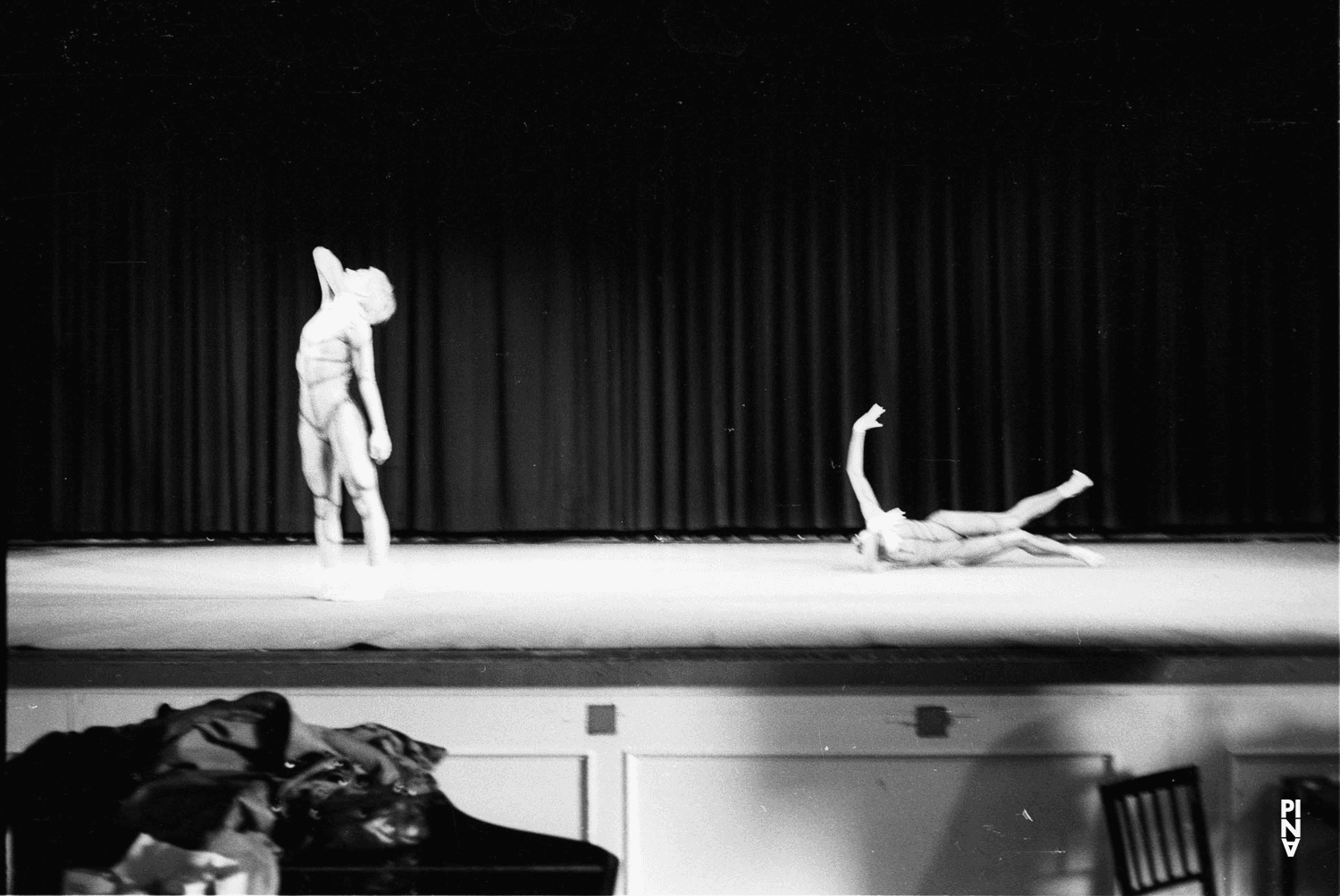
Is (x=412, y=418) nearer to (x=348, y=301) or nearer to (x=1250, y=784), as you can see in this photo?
(x=348, y=301)

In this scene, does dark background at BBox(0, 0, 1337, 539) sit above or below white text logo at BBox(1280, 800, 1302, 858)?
above

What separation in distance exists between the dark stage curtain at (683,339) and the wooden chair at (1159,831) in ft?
7.62

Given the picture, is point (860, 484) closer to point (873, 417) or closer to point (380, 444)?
point (873, 417)

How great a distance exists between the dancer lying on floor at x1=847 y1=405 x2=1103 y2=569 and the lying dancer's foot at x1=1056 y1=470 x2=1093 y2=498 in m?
0.24

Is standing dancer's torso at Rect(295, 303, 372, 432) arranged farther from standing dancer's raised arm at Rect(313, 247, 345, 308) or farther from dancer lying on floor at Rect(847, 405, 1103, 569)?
dancer lying on floor at Rect(847, 405, 1103, 569)

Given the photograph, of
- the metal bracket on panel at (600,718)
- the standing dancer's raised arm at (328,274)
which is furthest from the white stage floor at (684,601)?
the standing dancer's raised arm at (328,274)

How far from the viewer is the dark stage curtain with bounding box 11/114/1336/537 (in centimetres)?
504

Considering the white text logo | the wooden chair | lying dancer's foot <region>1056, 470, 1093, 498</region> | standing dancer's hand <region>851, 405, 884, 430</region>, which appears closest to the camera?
the wooden chair

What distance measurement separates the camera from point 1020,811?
2957mm

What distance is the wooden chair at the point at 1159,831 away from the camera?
8.91 feet

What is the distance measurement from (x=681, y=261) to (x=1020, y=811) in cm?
307

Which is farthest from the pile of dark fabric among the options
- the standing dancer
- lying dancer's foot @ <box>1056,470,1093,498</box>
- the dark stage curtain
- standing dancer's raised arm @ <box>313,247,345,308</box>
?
lying dancer's foot @ <box>1056,470,1093,498</box>

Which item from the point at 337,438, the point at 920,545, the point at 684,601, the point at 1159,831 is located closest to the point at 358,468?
the point at 337,438

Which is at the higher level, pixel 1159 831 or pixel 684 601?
pixel 684 601
